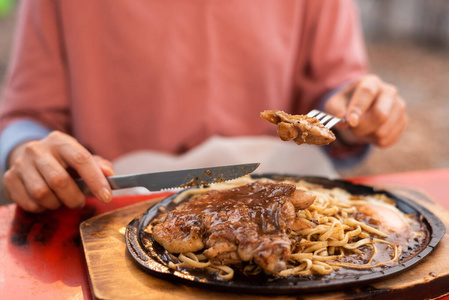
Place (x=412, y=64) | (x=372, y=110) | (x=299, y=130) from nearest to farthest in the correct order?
(x=299, y=130) → (x=372, y=110) → (x=412, y=64)

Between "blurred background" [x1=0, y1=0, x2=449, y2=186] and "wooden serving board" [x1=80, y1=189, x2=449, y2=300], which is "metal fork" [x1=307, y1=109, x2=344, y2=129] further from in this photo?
"blurred background" [x1=0, y1=0, x2=449, y2=186]

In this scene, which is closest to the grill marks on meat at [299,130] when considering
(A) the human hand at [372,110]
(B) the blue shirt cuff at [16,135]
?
(A) the human hand at [372,110]

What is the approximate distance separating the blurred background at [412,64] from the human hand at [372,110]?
3419 millimetres

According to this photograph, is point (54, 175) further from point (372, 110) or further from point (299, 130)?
point (372, 110)

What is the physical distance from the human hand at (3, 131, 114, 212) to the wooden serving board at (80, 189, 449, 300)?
278mm

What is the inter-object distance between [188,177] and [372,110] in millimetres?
1031

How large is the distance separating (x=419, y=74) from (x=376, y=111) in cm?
795

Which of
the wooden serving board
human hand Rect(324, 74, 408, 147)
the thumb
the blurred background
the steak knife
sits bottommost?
the blurred background

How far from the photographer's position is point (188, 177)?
1.81 metres

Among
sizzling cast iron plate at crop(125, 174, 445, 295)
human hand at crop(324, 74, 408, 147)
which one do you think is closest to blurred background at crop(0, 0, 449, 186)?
human hand at crop(324, 74, 408, 147)

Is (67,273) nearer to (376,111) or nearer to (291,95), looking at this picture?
(376,111)

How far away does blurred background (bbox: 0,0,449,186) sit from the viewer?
6.34m

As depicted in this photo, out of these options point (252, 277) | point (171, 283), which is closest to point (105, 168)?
point (171, 283)

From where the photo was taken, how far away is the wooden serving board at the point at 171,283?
1395 mm
